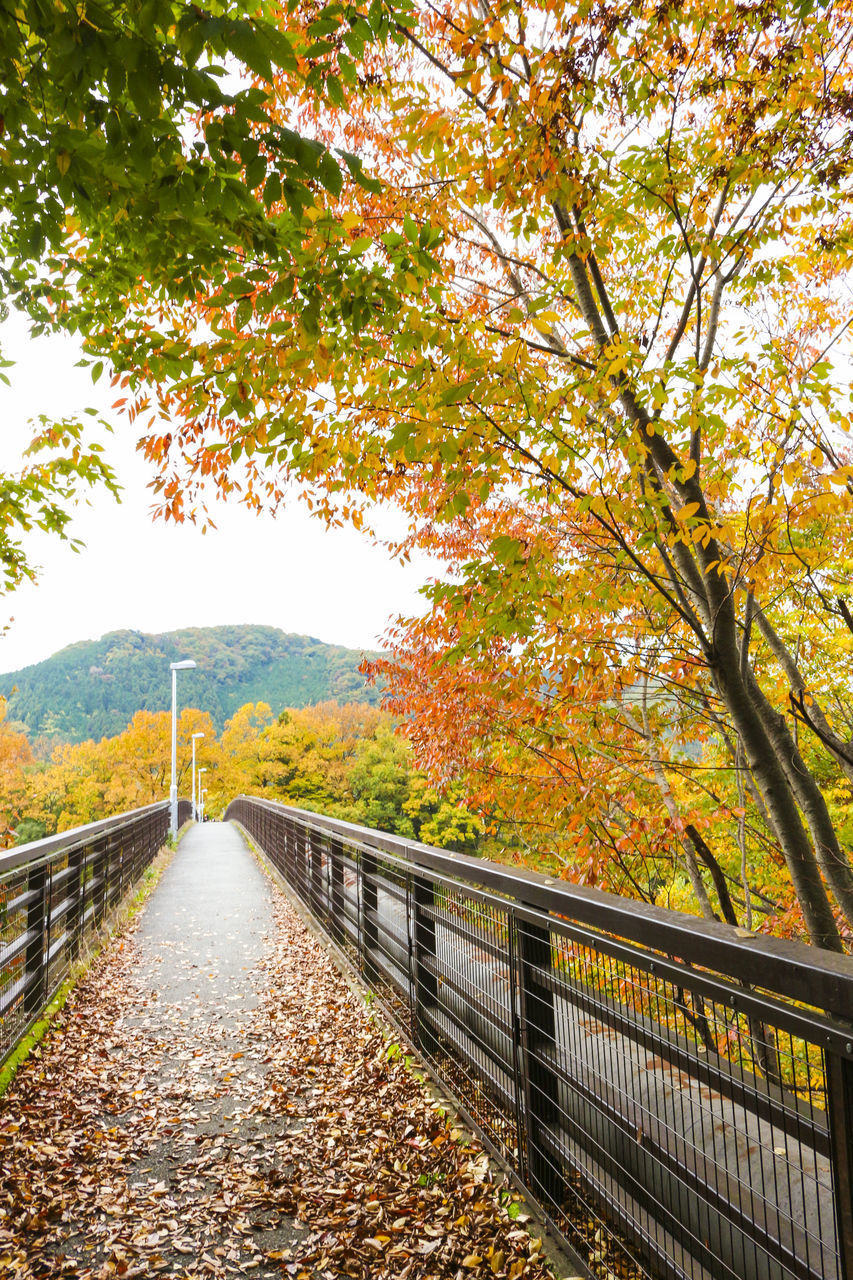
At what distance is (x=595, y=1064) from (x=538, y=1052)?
0.39 m

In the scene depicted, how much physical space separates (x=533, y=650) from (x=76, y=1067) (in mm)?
3825

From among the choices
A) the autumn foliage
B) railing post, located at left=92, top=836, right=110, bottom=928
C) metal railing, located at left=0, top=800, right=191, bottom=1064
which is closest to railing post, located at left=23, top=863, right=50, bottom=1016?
metal railing, located at left=0, top=800, right=191, bottom=1064

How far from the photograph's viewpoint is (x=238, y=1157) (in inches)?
139

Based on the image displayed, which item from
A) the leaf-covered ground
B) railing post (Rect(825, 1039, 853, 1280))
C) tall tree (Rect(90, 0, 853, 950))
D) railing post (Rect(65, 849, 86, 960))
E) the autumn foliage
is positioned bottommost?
the autumn foliage

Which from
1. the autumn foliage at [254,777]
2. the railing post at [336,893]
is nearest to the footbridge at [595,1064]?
the railing post at [336,893]

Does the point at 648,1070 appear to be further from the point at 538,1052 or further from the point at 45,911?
the point at 45,911

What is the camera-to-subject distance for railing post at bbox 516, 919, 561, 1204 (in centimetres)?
273

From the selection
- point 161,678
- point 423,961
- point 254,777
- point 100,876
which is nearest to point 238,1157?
point 423,961

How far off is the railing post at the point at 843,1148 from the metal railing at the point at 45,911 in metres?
4.56

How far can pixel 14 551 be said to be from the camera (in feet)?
22.7

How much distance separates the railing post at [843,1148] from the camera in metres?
1.41

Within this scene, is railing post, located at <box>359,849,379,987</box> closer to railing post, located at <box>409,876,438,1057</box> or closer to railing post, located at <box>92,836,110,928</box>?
railing post, located at <box>409,876,438,1057</box>

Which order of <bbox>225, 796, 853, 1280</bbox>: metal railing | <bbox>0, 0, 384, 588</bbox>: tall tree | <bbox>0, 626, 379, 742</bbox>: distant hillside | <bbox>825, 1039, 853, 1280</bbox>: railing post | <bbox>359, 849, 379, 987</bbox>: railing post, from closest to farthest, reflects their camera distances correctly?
<bbox>825, 1039, 853, 1280</bbox>: railing post → <bbox>225, 796, 853, 1280</bbox>: metal railing → <bbox>0, 0, 384, 588</bbox>: tall tree → <bbox>359, 849, 379, 987</bbox>: railing post → <bbox>0, 626, 379, 742</bbox>: distant hillside

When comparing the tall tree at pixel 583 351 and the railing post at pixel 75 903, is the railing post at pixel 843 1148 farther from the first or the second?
the railing post at pixel 75 903
